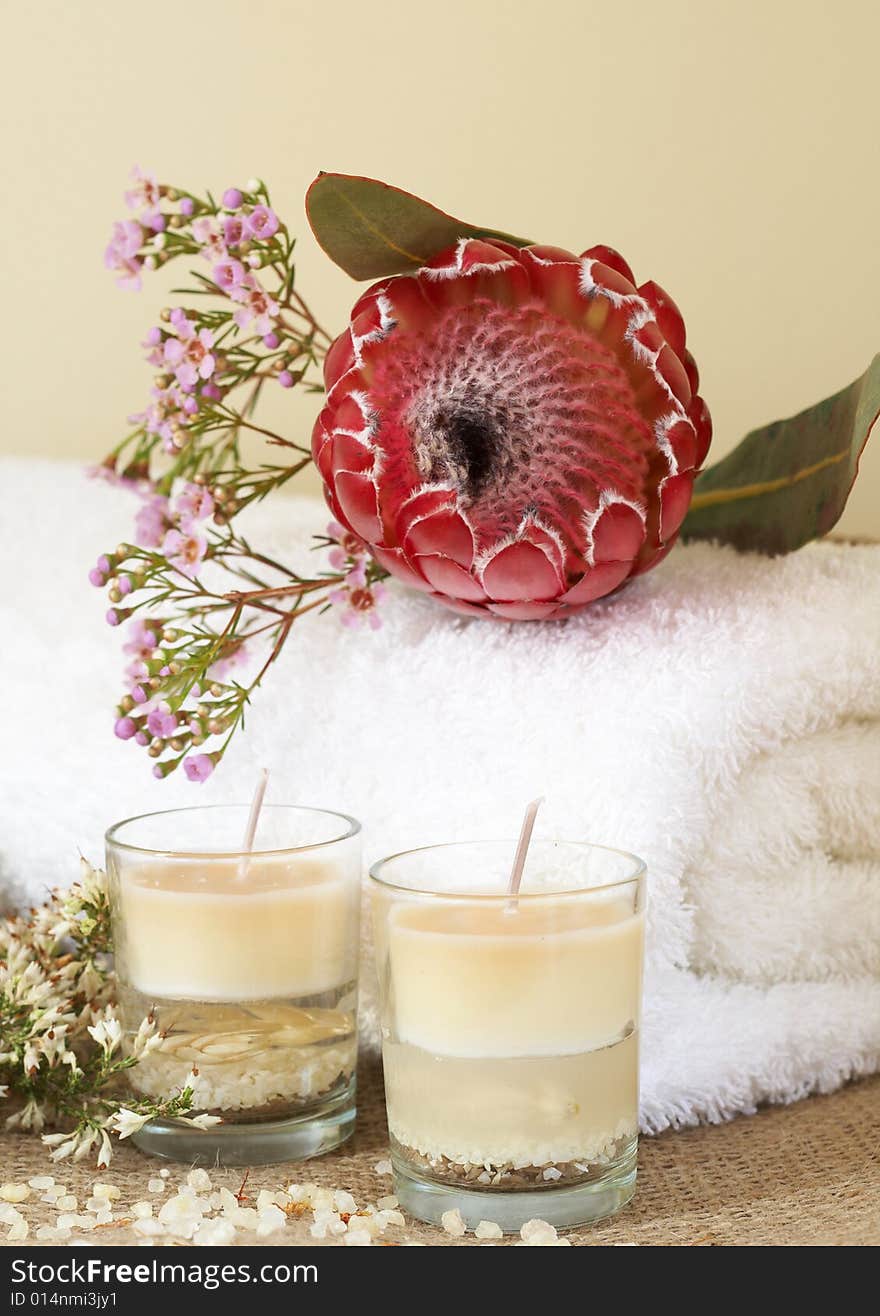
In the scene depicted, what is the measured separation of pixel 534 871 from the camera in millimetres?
516

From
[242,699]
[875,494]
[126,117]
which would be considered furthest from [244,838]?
[126,117]

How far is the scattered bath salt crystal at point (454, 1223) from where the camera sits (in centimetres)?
46

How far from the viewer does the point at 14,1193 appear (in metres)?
0.49

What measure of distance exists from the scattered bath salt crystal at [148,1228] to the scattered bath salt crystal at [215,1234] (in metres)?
0.01

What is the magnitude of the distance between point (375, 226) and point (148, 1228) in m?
0.34

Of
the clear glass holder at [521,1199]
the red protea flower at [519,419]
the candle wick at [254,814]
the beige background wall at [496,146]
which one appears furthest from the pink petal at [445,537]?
the beige background wall at [496,146]

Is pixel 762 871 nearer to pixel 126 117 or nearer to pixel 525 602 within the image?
pixel 525 602

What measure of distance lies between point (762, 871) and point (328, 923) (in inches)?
6.3

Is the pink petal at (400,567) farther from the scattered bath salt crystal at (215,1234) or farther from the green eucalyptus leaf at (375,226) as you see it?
the scattered bath salt crystal at (215,1234)

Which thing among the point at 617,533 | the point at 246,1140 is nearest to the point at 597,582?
the point at 617,533

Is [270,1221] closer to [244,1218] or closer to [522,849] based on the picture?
[244,1218]

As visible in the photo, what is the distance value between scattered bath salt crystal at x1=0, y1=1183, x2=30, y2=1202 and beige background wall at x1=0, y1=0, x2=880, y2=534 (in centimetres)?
57

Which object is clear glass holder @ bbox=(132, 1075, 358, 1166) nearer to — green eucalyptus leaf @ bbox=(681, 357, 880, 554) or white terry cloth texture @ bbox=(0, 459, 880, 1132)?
white terry cloth texture @ bbox=(0, 459, 880, 1132)
